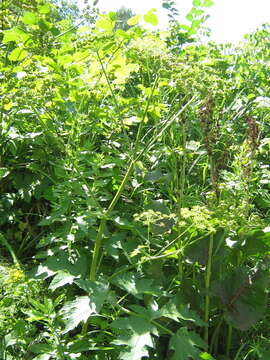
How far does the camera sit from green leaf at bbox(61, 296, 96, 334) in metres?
1.70

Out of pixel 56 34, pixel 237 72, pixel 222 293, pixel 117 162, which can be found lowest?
pixel 222 293

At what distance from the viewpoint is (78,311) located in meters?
1.74

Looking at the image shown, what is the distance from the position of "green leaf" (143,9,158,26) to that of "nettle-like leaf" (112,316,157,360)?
123 cm

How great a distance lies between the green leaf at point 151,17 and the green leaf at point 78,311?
119 cm

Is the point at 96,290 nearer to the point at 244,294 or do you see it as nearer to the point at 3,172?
the point at 244,294

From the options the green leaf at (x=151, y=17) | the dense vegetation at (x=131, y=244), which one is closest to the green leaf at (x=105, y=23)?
the dense vegetation at (x=131, y=244)

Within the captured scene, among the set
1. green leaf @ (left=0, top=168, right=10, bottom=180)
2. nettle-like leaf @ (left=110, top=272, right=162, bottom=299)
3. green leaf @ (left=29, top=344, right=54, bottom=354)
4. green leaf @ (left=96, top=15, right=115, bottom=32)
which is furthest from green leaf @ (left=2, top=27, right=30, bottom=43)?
green leaf @ (left=29, top=344, right=54, bottom=354)

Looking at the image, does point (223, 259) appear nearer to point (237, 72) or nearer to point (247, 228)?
point (247, 228)

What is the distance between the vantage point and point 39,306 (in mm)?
1846

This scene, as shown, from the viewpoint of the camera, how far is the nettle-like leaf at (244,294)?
195cm

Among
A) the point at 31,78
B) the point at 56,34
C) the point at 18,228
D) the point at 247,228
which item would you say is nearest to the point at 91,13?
the point at 56,34

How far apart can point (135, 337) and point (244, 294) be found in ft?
1.94

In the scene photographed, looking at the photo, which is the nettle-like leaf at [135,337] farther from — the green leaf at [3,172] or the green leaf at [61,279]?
the green leaf at [3,172]

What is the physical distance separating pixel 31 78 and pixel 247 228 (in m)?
1.30
